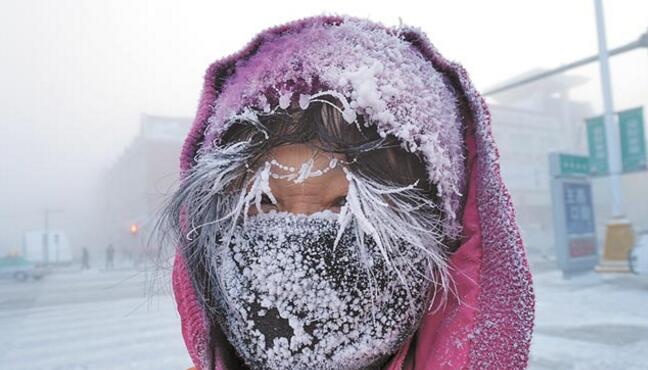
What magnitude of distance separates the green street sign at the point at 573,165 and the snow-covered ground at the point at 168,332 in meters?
1.98

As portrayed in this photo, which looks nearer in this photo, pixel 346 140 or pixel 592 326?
pixel 346 140

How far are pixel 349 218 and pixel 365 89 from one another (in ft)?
0.72

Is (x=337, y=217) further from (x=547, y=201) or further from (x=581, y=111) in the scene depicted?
(x=581, y=111)

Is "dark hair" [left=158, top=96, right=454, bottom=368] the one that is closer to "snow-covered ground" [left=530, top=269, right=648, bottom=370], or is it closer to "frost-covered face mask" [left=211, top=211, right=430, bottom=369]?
"frost-covered face mask" [left=211, top=211, right=430, bottom=369]

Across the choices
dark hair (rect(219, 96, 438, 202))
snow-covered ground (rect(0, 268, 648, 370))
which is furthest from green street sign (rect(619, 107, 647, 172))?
dark hair (rect(219, 96, 438, 202))

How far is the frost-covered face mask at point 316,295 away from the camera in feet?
2.53

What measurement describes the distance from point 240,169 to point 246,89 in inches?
5.8

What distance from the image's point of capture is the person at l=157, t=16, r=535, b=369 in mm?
794

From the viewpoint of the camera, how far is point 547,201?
115 ft

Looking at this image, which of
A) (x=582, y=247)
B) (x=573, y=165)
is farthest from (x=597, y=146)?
(x=582, y=247)

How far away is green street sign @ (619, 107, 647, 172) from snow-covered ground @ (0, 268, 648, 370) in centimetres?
211

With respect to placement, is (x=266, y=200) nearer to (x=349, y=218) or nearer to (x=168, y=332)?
(x=349, y=218)

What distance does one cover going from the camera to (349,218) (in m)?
0.82

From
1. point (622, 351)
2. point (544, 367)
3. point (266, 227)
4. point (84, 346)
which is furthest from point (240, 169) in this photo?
point (84, 346)
